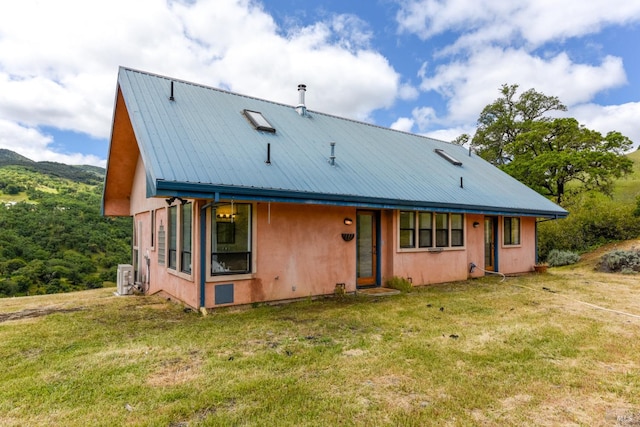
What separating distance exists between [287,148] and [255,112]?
6.59 ft

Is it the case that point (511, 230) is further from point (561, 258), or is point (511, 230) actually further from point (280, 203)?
point (280, 203)

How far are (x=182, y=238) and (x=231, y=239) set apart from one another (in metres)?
1.25

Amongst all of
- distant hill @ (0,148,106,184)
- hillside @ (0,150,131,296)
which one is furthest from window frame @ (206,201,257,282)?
distant hill @ (0,148,106,184)

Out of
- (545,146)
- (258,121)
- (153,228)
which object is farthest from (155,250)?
(545,146)

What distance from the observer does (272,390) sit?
3.33m

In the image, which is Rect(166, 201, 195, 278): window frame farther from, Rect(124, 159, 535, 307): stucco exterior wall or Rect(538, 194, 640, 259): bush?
Rect(538, 194, 640, 259): bush

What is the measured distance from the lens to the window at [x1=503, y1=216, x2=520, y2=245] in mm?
12078

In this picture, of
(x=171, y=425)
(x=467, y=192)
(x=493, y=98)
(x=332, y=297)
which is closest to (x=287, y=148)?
(x=332, y=297)

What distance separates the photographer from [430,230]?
973 centimetres

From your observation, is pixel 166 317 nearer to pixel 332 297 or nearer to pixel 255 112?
pixel 332 297

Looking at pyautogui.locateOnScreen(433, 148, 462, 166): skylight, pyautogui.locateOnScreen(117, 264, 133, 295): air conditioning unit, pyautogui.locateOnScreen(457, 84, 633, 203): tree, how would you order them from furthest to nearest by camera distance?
1. pyautogui.locateOnScreen(457, 84, 633, 203): tree
2. pyautogui.locateOnScreen(433, 148, 462, 166): skylight
3. pyautogui.locateOnScreen(117, 264, 133, 295): air conditioning unit

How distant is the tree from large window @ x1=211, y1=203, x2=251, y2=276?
2159 centimetres

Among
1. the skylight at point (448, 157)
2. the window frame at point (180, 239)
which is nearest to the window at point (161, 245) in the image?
the window frame at point (180, 239)

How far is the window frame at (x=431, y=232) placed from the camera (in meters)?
9.25
